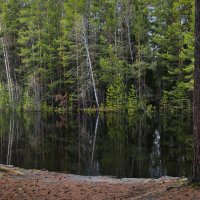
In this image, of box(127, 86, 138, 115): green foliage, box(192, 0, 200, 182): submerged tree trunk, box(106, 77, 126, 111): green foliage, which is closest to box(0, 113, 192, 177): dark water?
box(192, 0, 200, 182): submerged tree trunk

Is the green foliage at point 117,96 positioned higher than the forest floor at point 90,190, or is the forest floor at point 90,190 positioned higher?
the green foliage at point 117,96

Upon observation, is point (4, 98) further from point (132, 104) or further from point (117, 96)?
point (132, 104)

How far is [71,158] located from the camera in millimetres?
15188

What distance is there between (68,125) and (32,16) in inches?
778

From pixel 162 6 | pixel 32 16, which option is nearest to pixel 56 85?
pixel 32 16

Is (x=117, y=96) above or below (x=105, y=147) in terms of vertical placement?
above

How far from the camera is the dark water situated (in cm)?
1313

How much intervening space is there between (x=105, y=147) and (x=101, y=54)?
22743mm

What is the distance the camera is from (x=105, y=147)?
1703 centimetres

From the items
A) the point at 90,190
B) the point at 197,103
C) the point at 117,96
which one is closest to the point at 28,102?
the point at 117,96

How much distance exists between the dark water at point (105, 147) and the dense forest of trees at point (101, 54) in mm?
9408

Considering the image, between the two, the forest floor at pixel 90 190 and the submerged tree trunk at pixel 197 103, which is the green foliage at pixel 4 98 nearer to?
the forest floor at pixel 90 190

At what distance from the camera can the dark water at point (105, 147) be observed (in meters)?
13.1

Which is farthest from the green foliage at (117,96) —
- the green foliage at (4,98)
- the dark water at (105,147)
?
the green foliage at (4,98)
